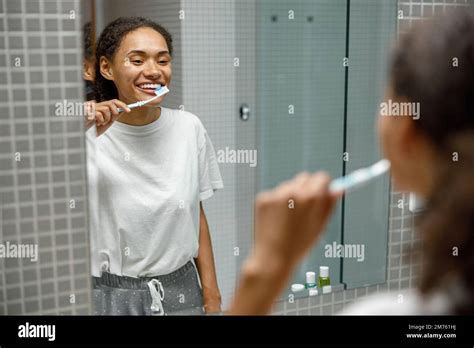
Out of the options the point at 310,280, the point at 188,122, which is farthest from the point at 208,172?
the point at 310,280

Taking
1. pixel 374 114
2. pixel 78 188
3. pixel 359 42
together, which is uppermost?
pixel 359 42

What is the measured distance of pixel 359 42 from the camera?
115 centimetres

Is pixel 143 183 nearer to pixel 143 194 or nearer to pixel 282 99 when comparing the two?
pixel 143 194

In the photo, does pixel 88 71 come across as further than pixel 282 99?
No

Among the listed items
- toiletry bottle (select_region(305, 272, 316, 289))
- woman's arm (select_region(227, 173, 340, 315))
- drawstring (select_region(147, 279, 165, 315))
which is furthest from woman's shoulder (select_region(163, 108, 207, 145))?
woman's arm (select_region(227, 173, 340, 315))

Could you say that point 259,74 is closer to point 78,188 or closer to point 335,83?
point 335,83

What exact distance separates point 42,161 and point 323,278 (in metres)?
0.56

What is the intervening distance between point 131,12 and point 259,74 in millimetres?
253

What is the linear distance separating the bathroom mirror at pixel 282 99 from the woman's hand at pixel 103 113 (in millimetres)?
46

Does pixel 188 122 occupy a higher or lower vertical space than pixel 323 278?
higher

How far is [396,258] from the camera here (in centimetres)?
121

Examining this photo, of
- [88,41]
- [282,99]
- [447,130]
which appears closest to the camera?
[447,130]
